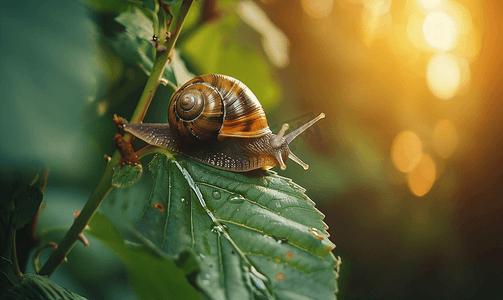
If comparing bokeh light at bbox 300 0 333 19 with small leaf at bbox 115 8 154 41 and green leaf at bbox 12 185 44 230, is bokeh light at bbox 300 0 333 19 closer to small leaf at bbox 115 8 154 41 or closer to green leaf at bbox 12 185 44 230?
small leaf at bbox 115 8 154 41

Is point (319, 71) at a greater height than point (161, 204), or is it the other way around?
point (319, 71)

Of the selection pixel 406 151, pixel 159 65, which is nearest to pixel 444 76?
pixel 406 151

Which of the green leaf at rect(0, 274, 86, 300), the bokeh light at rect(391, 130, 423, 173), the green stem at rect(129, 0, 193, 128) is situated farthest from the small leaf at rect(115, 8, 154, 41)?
the bokeh light at rect(391, 130, 423, 173)

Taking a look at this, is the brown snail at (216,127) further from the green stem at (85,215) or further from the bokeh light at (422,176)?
the bokeh light at (422,176)

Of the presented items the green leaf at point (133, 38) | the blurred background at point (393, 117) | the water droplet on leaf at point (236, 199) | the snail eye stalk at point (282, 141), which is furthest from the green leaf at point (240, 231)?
the blurred background at point (393, 117)

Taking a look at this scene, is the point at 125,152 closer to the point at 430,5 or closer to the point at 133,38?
the point at 133,38

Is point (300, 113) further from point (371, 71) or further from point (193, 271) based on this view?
point (193, 271)

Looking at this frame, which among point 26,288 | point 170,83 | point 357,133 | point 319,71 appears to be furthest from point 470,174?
point 26,288
